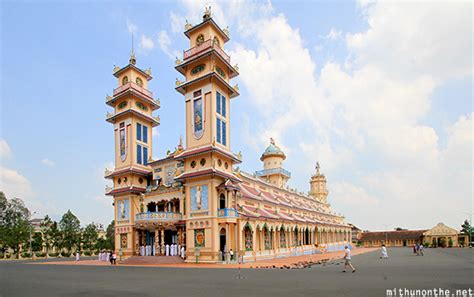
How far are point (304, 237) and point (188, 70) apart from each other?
103ft

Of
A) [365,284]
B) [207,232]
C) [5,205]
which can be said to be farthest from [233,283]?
[5,205]

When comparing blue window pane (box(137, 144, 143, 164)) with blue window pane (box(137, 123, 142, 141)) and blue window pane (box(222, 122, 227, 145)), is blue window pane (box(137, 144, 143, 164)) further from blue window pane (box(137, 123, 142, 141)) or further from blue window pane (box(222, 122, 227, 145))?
blue window pane (box(222, 122, 227, 145))

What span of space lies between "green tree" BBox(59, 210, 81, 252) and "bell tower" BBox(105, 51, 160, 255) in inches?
905

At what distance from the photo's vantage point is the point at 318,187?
90688 millimetres

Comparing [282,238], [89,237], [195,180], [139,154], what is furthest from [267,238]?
[89,237]

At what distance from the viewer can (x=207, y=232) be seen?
3384 cm

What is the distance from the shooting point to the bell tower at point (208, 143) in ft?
111

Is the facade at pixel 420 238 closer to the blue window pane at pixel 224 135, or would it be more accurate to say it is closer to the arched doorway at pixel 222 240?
the arched doorway at pixel 222 240

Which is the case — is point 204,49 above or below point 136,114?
above

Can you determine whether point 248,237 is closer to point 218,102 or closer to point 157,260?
point 157,260

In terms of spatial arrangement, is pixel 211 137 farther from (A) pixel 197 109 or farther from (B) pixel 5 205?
(B) pixel 5 205

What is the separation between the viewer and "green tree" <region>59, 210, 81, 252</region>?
62.3 meters

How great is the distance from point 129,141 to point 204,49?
16.4m

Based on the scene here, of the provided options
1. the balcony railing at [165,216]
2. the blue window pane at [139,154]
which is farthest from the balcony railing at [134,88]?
the balcony railing at [165,216]
